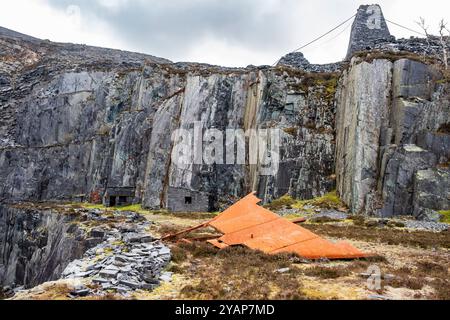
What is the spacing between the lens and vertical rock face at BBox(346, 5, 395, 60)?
47438mm

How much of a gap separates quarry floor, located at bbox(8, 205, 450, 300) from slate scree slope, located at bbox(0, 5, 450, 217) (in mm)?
14263

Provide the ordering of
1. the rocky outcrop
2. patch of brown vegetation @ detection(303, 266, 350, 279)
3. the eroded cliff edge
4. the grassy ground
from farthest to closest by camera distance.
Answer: the grassy ground < the eroded cliff edge < patch of brown vegetation @ detection(303, 266, 350, 279) < the rocky outcrop

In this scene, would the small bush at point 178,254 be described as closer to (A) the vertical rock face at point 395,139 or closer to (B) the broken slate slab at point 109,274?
(B) the broken slate slab at point 109,274

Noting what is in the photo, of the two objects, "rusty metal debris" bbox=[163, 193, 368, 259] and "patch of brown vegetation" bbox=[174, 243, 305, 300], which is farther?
"rusty metal debris" bbox=[163, 193, 368, 259]

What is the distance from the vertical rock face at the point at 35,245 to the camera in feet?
80.8

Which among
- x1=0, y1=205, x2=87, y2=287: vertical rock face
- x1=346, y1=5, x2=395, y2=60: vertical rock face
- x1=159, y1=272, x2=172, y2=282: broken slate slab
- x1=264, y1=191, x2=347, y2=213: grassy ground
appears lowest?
x1=0, y1=205, x2=87, y2=287: vertical rock face

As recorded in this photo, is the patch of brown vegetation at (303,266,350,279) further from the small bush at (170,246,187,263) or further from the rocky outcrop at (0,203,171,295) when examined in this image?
the small bush at (170,246,187,263)

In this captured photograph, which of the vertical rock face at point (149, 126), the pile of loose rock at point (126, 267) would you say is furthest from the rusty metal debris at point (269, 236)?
the vertical rock face at point (149, 126)

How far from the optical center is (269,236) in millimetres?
16422

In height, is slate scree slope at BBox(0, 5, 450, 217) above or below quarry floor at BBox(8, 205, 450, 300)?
above

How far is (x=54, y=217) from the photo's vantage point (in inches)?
1389

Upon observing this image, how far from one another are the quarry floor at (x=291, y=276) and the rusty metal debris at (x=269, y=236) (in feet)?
1.75

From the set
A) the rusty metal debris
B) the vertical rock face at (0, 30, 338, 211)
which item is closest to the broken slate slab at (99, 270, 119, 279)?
the rusty metal debris
